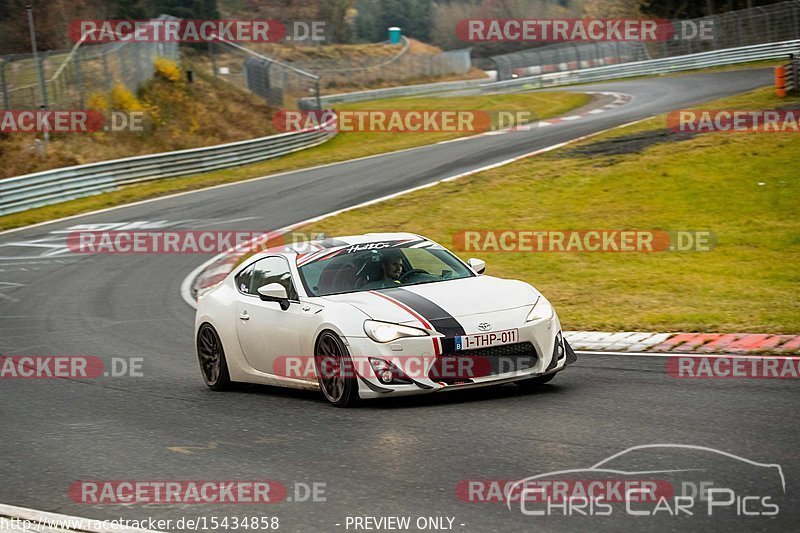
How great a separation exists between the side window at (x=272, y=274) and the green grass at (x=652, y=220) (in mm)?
3999

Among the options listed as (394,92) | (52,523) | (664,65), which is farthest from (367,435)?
(394,92)

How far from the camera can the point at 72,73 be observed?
35.2m

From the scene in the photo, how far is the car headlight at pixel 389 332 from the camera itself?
27.9ft

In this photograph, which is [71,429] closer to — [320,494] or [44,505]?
[44,505]

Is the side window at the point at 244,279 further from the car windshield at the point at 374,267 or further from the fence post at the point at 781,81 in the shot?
the fence post at the point at 781,81

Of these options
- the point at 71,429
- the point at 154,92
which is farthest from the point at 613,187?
the point at 154,92

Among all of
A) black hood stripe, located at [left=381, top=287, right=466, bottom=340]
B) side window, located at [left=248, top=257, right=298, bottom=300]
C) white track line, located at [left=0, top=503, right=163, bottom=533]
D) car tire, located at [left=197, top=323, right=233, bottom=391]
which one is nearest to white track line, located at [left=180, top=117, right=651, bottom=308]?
car tire, located at [left=197, top=323, right=233, bottom=391]

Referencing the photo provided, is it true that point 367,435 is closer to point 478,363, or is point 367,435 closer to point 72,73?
point 478,363

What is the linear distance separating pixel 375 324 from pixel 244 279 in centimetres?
248

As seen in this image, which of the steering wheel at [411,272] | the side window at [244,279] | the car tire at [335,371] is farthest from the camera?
the side window at [244,279]

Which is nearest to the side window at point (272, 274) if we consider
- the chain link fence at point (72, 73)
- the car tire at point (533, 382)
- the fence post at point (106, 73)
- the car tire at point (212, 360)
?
the car tire at point (212, 360)

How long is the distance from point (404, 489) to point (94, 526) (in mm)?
1657

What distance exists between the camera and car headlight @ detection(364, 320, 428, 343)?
850 cm

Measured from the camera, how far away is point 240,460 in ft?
24.0
